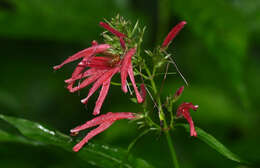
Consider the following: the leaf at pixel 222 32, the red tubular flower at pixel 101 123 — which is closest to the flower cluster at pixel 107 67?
the red tubular flower at pixel 101 123

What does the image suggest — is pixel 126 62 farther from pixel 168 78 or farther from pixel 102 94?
pixel 168 78

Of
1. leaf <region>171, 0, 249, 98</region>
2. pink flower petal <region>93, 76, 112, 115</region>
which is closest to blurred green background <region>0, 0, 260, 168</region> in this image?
leaf <region>171, 0, 249, 98</region>

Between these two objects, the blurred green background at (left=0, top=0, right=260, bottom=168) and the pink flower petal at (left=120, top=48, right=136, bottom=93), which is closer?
the pink flower petal at (left=120, top=48, right=136, bottom=93)

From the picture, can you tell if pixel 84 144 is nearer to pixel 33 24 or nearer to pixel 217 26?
pixel 217 26

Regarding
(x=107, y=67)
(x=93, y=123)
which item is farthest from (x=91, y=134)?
(x=107, y=67)

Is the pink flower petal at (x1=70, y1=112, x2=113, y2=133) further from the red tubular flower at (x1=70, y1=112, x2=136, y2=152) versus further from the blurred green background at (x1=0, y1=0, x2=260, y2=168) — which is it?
the blurred green background at (x1=0, y1=0, x2=260, y2=168)

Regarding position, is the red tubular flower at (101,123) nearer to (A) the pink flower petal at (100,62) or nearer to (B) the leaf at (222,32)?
(A) the pink flower petal at (100,62)

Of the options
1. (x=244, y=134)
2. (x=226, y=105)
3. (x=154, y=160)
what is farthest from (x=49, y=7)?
(x=244, y=134)

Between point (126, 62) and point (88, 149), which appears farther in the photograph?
point (88, 149)

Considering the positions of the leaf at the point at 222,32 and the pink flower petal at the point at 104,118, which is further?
the leaf at the point at 222,32
